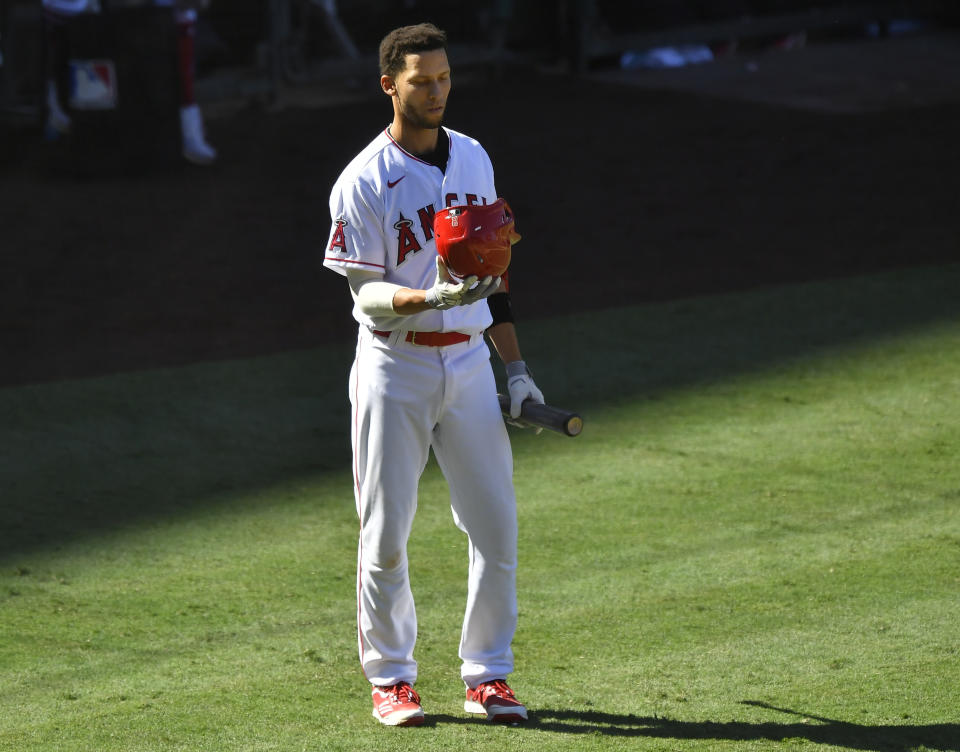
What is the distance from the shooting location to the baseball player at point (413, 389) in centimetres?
369

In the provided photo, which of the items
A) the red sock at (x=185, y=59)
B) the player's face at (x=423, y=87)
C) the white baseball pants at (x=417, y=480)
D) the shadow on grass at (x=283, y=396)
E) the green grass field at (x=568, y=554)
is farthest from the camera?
the red sock at (x=185, y=59)

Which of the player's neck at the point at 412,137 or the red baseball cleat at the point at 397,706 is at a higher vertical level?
the player's neck at the point at 412,137

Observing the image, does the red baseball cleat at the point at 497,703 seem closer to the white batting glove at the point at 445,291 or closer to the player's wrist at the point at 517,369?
the player's wrist at the point at 517,369

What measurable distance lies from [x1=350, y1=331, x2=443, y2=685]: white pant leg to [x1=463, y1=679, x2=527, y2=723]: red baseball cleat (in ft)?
0.64

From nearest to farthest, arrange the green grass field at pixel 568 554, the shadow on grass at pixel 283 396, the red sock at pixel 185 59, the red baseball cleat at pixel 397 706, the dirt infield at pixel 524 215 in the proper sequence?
the red baseball cleat at pixel 397 706, the green grass field at pixel 568 554, the shadow on grass at pixel 283 396, the dirt infield at pixel 524 215, the red sock at pixel 185 59

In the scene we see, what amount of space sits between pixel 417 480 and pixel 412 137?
0.91 metres

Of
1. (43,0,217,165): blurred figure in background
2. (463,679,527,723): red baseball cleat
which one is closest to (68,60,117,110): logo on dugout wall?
(43,0,217,165): blurred figure in background

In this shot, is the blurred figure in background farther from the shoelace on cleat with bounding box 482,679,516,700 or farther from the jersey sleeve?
the shoelace on cleat with bounding box 482,679,516,700

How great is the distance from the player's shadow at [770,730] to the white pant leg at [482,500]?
0.25 meters

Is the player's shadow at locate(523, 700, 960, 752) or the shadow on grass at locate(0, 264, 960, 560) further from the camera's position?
the shadow on grass at locate(0, 264, 960, 560)

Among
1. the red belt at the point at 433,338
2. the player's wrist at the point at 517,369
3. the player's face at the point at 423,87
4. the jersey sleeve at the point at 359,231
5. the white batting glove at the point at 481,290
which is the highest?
the player's face at the point at 423,87

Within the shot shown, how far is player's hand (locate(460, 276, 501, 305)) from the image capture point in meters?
3.47

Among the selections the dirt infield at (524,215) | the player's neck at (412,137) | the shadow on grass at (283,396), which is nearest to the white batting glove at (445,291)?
the player's neck at (412,137)

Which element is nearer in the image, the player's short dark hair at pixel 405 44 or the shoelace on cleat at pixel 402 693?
the player's short dark hair at pixel 405 44
